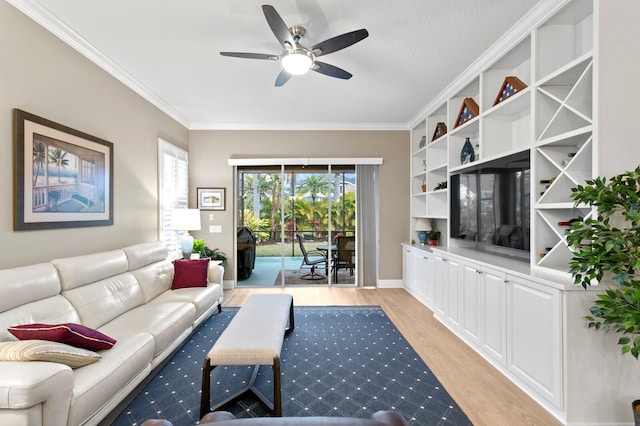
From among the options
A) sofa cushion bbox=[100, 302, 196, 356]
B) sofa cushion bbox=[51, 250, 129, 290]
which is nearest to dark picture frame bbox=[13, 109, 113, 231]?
sofa cushion bbox=[51, 250, 129, 290]

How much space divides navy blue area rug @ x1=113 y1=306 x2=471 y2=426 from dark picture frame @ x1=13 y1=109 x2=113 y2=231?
158 cm

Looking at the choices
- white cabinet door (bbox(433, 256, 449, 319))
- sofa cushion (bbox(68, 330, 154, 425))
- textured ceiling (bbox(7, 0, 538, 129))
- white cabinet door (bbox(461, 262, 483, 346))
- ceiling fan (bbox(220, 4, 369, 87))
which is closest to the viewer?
sofa cushion (bbox(68, 330, 154, 425))

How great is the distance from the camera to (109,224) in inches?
119

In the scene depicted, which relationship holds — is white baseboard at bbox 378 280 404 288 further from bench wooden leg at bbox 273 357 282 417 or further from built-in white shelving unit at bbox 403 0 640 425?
bench wooden leg at bbox 273 357 282 417

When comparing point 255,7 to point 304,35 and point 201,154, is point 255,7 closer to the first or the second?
point 304,35

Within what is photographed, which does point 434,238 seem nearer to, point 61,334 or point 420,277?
point 420,277

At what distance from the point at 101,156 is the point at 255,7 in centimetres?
213

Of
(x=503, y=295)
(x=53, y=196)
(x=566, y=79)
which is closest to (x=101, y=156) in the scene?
(x=53, y=196)

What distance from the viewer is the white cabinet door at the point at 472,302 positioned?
8.95 feet

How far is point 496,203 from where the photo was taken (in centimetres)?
288

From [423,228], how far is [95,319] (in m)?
4.24

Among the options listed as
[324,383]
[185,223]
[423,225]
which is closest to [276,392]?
[324,383]

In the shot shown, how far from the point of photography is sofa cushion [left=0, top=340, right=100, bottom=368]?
1.41 m

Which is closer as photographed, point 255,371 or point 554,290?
point 554,290
